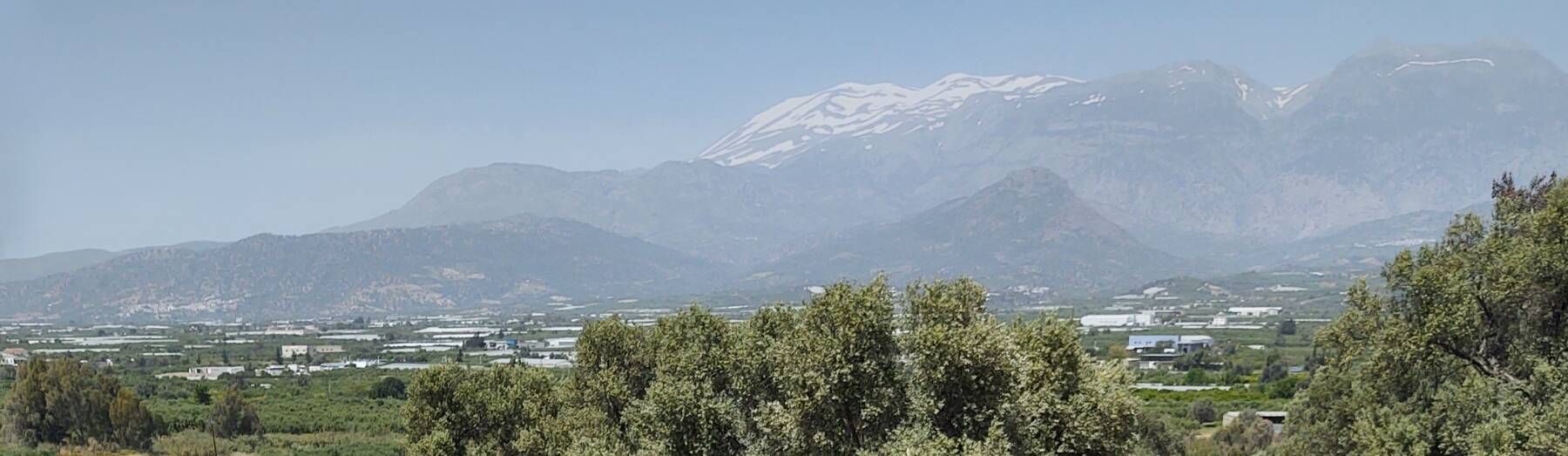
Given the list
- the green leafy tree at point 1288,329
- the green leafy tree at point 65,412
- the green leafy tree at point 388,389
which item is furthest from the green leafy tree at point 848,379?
the green leafy tree at point 1288,329

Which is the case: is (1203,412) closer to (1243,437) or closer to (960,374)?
(1243,437)

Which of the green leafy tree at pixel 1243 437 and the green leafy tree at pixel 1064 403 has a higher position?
the green leafy tree at pixel 1064 403

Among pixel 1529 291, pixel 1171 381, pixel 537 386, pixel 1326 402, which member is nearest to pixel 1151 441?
pixel 1326 402

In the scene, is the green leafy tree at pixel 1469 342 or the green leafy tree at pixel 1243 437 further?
the green leafy tree at pixel 1243 437

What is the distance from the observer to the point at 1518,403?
27.2 m

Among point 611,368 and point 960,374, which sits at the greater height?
point 611,368

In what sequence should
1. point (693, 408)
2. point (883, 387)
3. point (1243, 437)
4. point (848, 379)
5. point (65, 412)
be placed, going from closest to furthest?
point (848, 379) < point (883, 387) < point (693, 408) < point (1243, 437) < point (65, 412)

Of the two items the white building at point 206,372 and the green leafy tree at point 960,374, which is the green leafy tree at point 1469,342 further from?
the white building at point 206,372

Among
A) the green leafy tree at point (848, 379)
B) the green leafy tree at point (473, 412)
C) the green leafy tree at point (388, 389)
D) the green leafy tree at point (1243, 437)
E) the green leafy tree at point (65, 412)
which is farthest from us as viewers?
the green leafy tree at point (388, 389)

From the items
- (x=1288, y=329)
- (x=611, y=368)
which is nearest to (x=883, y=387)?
(x=611, y=368)

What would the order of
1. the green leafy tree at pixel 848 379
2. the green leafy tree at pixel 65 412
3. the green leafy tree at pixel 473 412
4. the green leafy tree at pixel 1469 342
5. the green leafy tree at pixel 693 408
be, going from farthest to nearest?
the green leafy tree at pixel 65 412
the green leafy tree at pixel 473 412
the green leafy tree at pixel 693 408
the green leafy tree at pixel 1469 342
the green leafy tree at pixel 848 379

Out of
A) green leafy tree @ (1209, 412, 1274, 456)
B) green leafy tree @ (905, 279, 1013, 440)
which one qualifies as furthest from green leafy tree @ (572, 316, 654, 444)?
green leafy tree @ (1209, 412, 1274, 456)

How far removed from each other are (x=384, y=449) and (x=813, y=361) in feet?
173

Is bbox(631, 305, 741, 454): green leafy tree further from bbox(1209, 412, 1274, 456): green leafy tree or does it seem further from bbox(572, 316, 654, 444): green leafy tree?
bbox(1209, 412, 1274, 456): green leafy tree
